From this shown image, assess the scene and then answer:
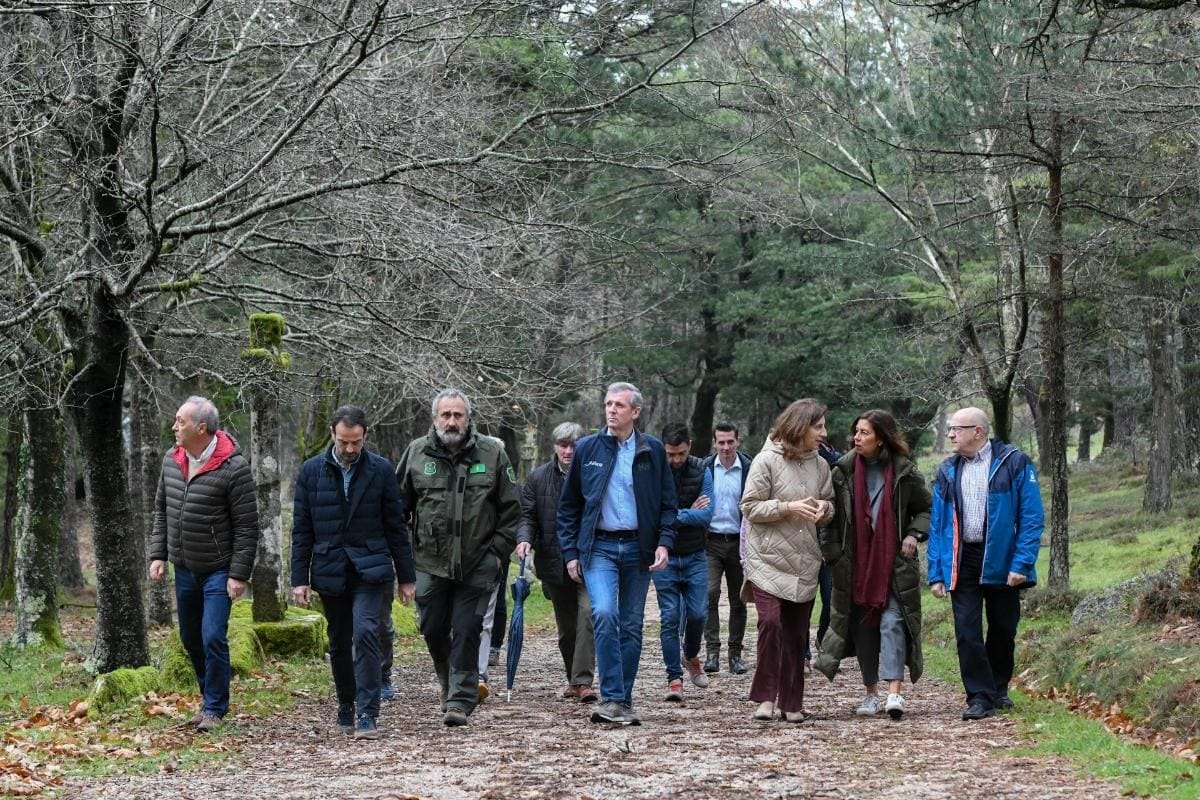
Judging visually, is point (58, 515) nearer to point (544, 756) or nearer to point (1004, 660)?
point (544, 756)

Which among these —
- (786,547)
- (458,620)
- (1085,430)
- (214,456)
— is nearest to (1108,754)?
(786,547)

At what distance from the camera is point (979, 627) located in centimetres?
874

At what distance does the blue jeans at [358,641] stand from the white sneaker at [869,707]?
3.18 m

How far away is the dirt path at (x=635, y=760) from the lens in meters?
6.59

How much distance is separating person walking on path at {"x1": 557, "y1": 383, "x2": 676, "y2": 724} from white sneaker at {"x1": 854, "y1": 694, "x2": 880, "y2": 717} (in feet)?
5.13

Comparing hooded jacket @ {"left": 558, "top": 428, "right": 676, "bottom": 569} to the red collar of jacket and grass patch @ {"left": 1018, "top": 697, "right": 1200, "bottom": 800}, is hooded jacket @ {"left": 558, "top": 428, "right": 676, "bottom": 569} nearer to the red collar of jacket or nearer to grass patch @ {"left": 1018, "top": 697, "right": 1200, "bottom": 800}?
the red collar of jacket

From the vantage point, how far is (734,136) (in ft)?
55.5

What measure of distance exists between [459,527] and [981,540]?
11.0 feet

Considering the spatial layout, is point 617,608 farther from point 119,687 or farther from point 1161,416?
point 1161,416

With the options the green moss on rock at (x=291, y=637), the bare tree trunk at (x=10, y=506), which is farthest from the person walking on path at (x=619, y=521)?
the bare tree trunk at (x=10, y=506)

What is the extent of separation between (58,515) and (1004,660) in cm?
1052

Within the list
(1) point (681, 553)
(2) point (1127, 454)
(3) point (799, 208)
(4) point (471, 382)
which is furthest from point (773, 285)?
(1) point (681, 553)

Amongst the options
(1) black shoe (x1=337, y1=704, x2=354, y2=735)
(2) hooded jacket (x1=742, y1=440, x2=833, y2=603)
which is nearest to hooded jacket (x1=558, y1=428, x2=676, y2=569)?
(2) hooded jacket (x1=742, y1=440, x2=833, y2=603)

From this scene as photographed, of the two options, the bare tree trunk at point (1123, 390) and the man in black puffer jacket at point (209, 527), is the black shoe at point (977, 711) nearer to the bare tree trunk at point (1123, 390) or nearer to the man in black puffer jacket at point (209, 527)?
the man in black puffer jacket at point (209, 527)
